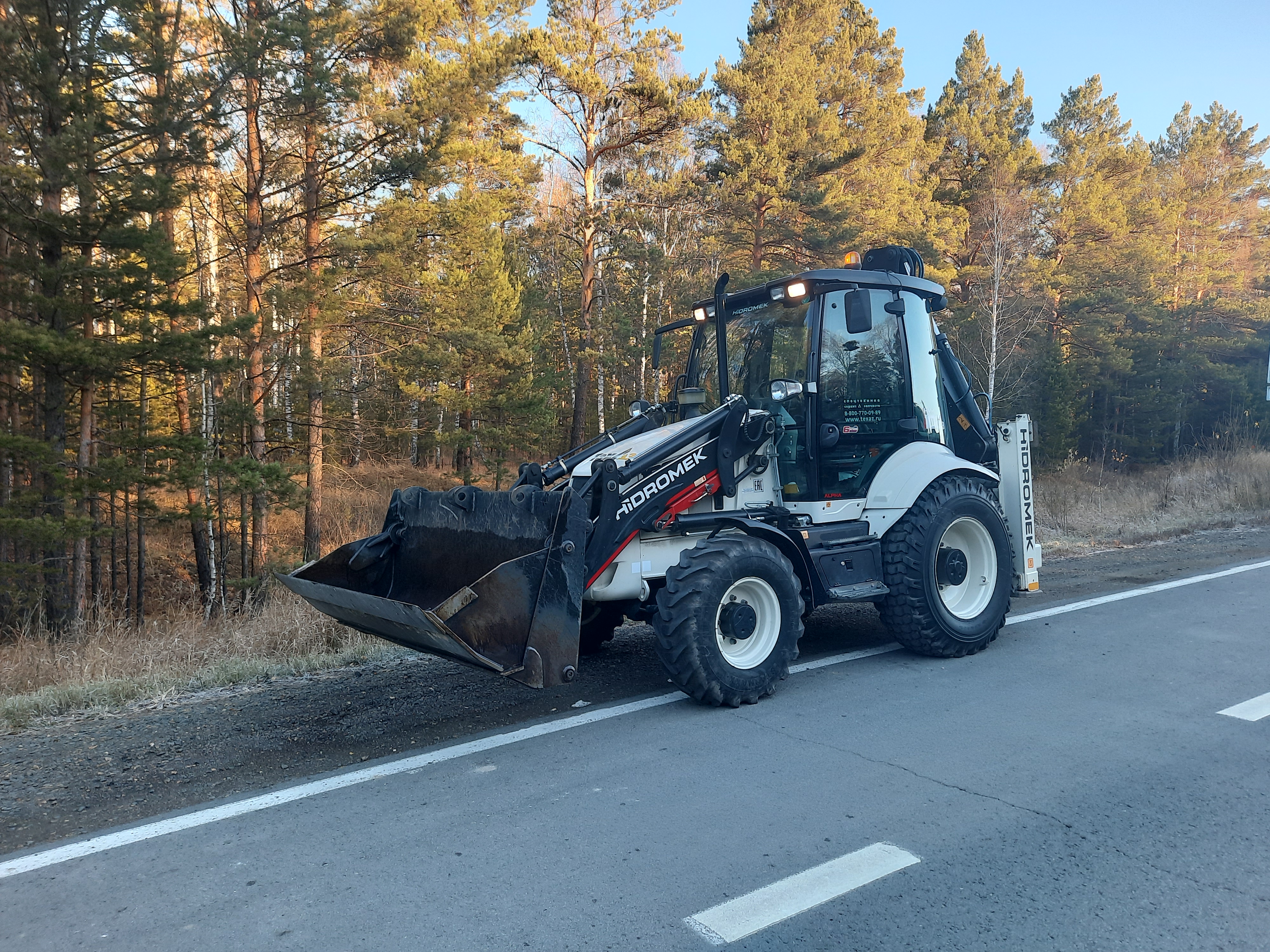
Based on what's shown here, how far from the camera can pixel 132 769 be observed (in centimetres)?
421

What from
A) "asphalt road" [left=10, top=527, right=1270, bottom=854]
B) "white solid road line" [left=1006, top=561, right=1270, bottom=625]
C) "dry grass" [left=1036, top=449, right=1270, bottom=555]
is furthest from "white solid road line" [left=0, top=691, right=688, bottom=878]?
"dry grass" [left=1036, top=449, right=1270, bottom=555]

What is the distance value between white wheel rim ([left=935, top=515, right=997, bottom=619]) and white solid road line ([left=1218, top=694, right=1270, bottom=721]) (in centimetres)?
181

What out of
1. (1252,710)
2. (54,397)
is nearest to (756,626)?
(1252,710)

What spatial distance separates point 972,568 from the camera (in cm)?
678

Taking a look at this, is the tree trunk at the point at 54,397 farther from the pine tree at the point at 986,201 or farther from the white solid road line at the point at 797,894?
the pine tree at the point at 986,201

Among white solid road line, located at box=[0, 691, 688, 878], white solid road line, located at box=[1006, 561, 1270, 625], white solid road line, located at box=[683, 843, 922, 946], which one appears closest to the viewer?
white solid road line, located at box=[683, 843, 922, 946]

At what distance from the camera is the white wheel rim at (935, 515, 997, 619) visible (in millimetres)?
6629

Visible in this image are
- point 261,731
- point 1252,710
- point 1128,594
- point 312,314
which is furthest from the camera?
point 312,314

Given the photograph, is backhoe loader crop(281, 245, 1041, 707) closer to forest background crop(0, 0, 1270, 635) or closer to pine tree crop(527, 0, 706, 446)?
forest background crop(0, 0, 1270, 635)

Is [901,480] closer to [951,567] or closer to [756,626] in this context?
[951,567]

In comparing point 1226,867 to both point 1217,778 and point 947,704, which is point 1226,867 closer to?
point 1217,778

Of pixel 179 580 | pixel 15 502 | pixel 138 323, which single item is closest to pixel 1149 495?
pixel 138 323

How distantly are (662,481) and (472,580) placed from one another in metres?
1.36

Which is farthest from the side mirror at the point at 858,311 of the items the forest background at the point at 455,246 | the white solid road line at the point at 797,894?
the forest background at the point at 455,246
